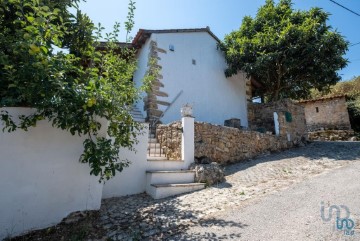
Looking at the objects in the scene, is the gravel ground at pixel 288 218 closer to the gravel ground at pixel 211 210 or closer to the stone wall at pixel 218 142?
the gravel ground at pixel 211 210

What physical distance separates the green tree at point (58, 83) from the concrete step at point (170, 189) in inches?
55.4

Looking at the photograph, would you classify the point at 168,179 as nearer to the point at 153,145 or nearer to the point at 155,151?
the point at 155,151

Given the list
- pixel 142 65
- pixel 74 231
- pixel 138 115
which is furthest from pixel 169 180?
pixel 142 65

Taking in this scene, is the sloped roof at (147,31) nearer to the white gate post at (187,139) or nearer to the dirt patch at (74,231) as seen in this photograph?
the white gate post at (187,139)

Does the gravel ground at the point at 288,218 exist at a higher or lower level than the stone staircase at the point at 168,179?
lower

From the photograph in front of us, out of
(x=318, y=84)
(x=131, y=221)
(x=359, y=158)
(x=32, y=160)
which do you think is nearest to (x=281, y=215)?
(x=131, y=221)

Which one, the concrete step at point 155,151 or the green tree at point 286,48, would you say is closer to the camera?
the concrete step at point 155,151

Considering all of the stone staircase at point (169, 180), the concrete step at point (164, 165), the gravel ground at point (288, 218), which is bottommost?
the gravel ground at point (288, 218)

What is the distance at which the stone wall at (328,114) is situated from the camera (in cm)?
1617

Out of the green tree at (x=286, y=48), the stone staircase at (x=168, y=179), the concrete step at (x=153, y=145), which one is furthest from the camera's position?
the green tree at (x=286, y=48)

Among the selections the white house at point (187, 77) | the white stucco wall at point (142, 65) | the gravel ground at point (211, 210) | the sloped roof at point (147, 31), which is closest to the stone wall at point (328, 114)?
the white house at point (187, 77)

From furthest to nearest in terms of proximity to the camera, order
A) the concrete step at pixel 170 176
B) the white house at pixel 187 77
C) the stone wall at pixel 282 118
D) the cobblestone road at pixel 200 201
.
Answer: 1. the stone wall at pixel 282 118
2. the white house at pixel 187 77
3. the concrete step at pixel 170 176
4. the cobblestone road at pixel 200 201

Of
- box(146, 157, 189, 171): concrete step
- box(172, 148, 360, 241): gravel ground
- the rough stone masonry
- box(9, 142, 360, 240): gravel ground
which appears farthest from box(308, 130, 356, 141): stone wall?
box(146, 157, 189, 171): concrete step

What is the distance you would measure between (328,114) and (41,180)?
62.1 feet
